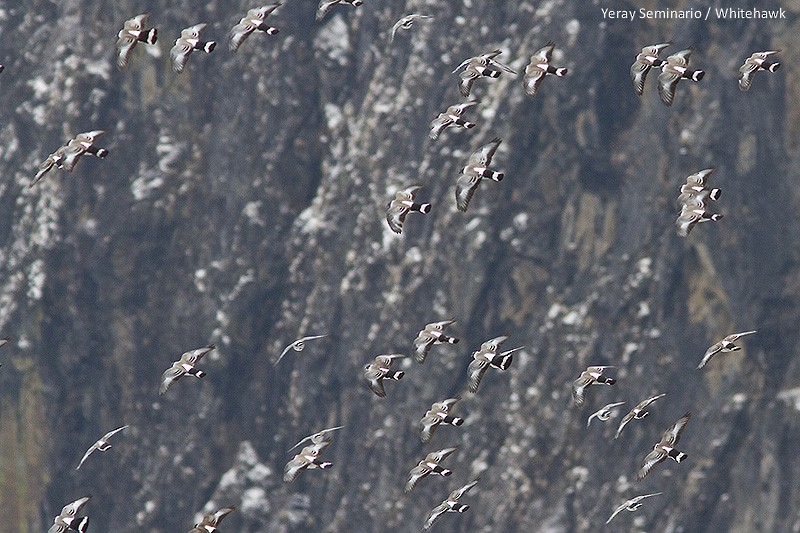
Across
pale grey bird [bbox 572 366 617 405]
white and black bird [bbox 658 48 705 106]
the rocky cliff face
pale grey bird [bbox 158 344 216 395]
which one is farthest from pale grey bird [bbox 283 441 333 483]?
the rocky cliff face

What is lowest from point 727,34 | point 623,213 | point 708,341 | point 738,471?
point 738,471

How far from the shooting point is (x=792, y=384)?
84.9m

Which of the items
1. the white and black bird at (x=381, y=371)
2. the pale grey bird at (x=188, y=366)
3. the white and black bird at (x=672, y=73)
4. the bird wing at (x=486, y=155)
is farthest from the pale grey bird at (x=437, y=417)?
the white and black bird at (x=672, y=73)

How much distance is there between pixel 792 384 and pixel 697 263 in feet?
19.8

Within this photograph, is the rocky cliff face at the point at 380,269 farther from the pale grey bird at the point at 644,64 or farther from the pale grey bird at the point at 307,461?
the pale grey bird at the point at 307,461

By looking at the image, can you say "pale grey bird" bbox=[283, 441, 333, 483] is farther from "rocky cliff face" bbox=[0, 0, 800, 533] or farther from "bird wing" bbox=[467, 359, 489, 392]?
"rocky cliff face" bbox=[0, 0, 800, 533]

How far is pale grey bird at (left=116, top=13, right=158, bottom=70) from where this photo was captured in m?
45.8

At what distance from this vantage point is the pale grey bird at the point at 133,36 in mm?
45750

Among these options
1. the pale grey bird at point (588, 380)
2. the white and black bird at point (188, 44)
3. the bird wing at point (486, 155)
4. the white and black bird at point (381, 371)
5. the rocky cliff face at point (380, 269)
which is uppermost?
the white and black bird at point (188, 44)

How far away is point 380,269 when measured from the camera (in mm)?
91625

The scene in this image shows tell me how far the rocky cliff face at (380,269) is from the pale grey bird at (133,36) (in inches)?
1389

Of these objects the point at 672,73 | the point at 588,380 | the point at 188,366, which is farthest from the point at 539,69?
the point at 188,366

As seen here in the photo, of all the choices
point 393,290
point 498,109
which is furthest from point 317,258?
point 498,109

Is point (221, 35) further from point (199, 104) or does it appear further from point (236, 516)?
point (236, 516)
